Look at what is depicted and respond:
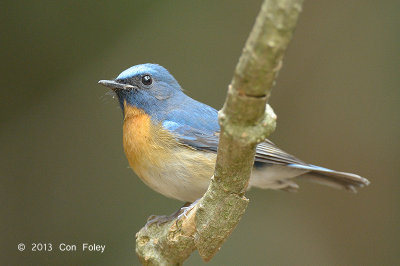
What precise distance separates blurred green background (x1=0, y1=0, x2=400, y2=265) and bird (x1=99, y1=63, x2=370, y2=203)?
80.0 inches

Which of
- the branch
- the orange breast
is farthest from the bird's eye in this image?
the branch

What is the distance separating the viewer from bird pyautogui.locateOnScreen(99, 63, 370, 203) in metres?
4.45

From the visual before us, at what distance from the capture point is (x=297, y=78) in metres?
7.49

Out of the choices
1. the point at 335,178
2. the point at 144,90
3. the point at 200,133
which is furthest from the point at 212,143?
the point at 335,178

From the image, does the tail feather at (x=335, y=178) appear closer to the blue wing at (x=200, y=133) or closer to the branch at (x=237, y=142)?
the blue wing at (x=200, y=133)

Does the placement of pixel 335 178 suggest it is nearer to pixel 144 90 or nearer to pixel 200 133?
pixel 200 133

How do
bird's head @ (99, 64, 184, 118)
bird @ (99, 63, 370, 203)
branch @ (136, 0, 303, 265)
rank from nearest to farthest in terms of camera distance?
branch @ (136, 0, 303, 265) → bird @ (99, 63, 370, 203) → bird's head @ (99, 64, 184, 118)

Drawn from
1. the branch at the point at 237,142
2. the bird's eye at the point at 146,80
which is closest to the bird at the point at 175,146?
the bird's eye at the point at 146,80

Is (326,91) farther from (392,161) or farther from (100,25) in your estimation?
(100,25)

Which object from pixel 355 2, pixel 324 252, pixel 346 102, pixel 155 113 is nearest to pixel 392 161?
pixel 346 102

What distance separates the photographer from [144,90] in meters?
4.85

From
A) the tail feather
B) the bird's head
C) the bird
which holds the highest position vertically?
the bird's head

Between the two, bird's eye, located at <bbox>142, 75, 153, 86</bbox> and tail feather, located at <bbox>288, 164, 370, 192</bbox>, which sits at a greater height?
bird's eye, located at <bbox>142, 75, 153, 86</bbox>

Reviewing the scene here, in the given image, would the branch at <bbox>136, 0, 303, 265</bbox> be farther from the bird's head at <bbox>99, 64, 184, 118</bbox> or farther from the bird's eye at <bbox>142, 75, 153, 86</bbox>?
the bird's eye at <bbox>142, 75, 153, 86</bbox>
